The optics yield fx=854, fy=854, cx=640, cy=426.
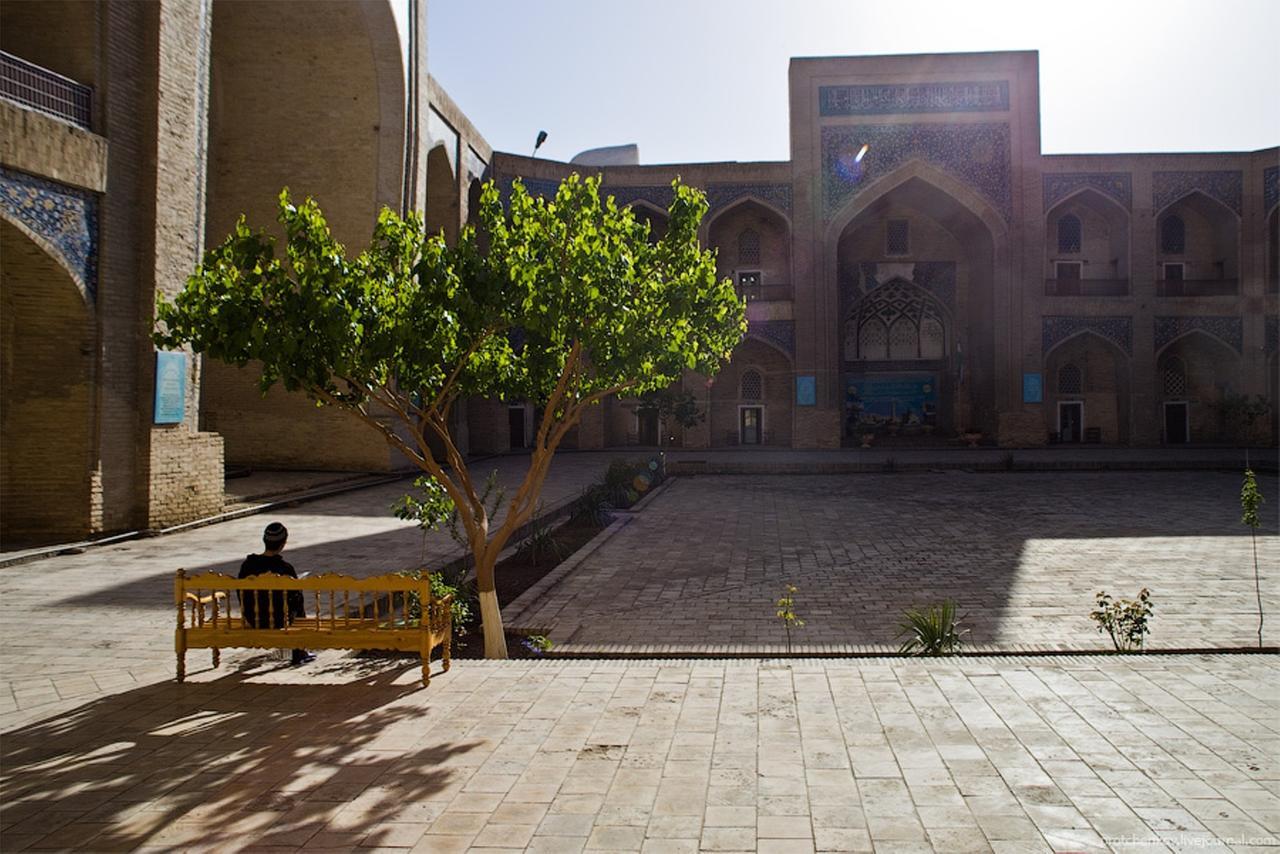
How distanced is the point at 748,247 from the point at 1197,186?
42.2ft

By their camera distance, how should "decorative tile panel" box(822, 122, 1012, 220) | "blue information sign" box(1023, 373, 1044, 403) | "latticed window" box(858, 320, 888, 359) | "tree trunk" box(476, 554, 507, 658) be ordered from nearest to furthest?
"tree trunk" box(476, 554, 507, 658) → "blue information sign" box(1023, 373, 1044, 403) → "decorative tile panel" box(822, 122, 1012, 220) → "latticed window" box(858, 320, 888, 359)

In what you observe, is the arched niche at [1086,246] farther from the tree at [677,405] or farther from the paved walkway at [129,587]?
the paved walkway at [129,587]

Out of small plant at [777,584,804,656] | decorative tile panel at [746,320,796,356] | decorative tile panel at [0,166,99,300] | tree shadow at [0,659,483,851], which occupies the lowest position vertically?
tree shadow at [0,659,483,851]

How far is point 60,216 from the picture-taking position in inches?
351

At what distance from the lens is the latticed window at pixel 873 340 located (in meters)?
27.5

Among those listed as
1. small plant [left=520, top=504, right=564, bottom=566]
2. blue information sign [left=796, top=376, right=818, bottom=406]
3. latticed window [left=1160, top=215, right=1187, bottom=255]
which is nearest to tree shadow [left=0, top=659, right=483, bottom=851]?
small plant [left=520, top=504, right=564, bottom=566]

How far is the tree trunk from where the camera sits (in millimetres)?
5281

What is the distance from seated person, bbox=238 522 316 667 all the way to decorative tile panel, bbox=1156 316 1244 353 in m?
26.1

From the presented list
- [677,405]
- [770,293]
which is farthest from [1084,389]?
[677,405]

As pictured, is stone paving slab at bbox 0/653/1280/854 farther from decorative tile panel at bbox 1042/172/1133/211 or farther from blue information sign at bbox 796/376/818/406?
decorative tile panel at bbox 1042/172/1133/211

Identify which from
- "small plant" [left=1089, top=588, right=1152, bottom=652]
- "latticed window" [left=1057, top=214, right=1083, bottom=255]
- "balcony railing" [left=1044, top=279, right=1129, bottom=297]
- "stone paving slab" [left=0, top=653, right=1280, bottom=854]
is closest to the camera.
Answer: "stone paving slab" [left=0, top=653, right=1280, bottom=854]

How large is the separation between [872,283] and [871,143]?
14.4ft

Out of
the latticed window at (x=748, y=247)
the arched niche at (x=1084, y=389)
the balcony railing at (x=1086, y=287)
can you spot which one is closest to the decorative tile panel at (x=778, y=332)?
the latticed window at (x=748, y=247)

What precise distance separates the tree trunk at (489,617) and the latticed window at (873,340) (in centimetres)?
2376
